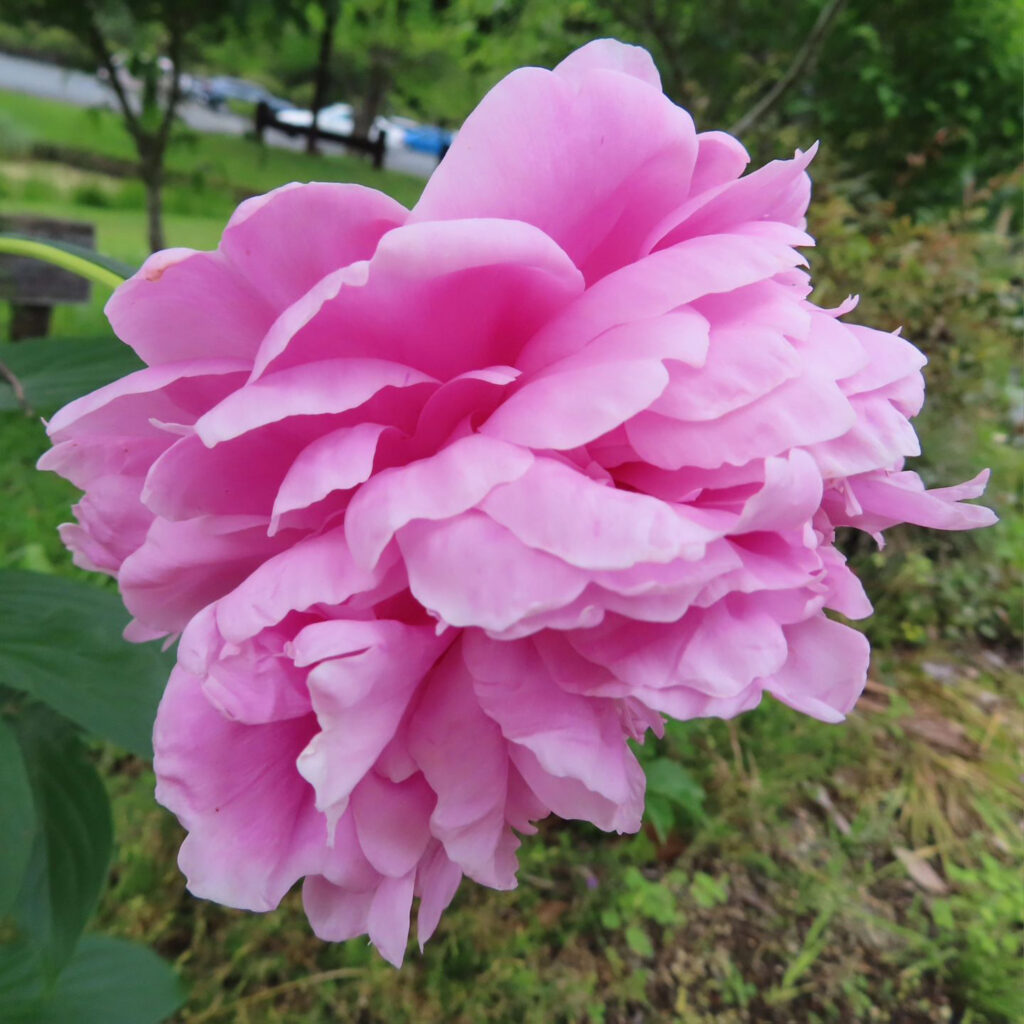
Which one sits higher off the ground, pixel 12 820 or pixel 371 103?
pixel 12 820

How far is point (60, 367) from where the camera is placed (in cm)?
60

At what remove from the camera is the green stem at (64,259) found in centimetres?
43

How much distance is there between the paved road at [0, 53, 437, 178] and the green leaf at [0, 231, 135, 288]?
29.2 feet

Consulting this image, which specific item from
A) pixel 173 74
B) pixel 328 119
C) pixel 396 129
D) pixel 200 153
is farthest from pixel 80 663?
pixel 396 129

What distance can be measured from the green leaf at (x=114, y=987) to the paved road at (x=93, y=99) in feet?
29.2

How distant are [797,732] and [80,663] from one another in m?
1.48

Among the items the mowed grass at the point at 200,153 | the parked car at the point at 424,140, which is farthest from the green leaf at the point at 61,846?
the parked car at the point at 424,140

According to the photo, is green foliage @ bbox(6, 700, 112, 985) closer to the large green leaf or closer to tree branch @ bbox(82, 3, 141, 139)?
the large green leaf

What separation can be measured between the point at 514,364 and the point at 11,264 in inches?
93.6

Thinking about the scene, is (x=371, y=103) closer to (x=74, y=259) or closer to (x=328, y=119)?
(x=328, y=119)

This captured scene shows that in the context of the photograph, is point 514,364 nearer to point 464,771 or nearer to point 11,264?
point 464,771

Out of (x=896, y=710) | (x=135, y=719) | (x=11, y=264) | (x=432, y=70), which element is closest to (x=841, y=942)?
(x=896, y=710)

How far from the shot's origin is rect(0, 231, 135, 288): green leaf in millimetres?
431

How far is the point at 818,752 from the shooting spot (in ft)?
5.56
